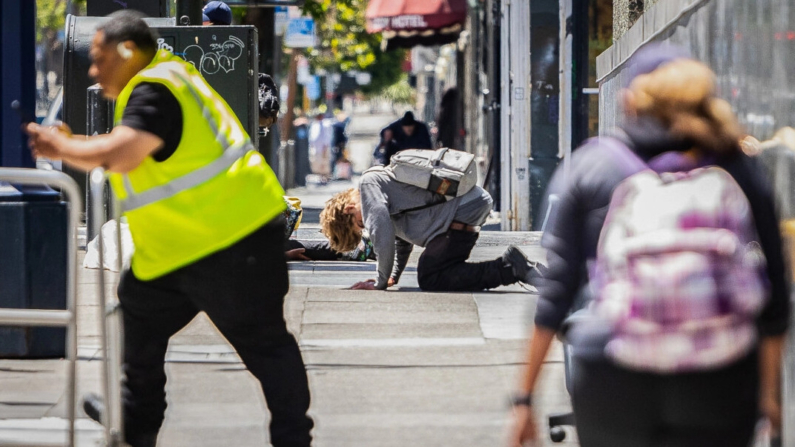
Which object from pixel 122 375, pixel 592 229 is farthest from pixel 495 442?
pixel 592 229

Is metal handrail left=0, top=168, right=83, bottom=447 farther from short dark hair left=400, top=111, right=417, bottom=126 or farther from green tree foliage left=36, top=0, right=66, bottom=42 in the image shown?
green tree foliage left=36, top=0, right=66, bottom=42

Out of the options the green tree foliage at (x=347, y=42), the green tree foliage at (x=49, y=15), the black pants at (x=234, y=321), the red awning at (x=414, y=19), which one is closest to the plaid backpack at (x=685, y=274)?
the black pants at (x=234, y=321)

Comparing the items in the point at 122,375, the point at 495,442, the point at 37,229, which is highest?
the point at 37,229

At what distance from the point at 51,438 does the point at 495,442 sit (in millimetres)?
1680

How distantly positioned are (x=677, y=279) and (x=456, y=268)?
5.88 metres

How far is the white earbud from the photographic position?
405 cm

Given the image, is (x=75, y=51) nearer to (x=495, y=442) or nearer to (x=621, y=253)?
(x=495, y=442)

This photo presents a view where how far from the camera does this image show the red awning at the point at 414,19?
18.6m

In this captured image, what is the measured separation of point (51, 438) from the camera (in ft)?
15.0

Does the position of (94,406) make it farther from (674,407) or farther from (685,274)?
(685,274)

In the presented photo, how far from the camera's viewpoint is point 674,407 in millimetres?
2699

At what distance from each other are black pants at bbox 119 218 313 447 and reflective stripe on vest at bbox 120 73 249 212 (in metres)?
0.24

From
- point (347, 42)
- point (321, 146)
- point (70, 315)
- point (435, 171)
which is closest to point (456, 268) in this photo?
point (435, 171)

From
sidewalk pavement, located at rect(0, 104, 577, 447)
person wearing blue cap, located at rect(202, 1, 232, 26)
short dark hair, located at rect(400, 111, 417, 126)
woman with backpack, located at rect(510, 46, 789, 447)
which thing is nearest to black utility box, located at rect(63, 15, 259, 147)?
person wearing blue cap, located at rect(202, 1, 232, 26)
